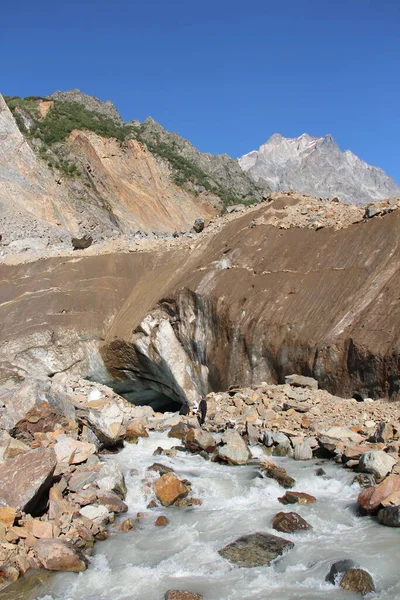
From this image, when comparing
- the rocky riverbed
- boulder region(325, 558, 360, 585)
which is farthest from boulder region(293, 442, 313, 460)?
boulder region(325, 558, 360, 585)

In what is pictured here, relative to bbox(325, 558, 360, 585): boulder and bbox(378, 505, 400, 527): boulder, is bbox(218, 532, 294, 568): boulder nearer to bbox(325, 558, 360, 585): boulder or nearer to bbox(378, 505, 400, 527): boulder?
bbox(325, 558, 360, 585): boulder

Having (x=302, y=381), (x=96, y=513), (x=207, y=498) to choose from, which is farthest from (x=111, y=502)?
(x=302, y=381)

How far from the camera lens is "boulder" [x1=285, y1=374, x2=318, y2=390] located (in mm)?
14523

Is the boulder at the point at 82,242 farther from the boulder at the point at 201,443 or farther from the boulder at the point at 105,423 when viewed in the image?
the boulder at the point at 201,443

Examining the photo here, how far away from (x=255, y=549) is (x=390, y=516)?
2.10 m

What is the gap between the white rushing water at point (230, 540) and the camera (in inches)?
272

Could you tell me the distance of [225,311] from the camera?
1855 centimetres

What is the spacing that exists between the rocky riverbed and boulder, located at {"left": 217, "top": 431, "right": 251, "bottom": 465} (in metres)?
0.03

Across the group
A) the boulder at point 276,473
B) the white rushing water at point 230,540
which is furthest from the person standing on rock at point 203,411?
the white rushing water at point 230,540

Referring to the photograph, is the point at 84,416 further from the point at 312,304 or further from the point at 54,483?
the point at 312,304

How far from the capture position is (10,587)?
23.1ft

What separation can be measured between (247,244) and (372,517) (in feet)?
43.0

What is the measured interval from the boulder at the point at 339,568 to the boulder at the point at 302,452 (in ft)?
15.1

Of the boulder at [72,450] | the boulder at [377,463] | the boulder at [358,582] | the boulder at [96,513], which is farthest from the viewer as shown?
the boulder at [72,450]
